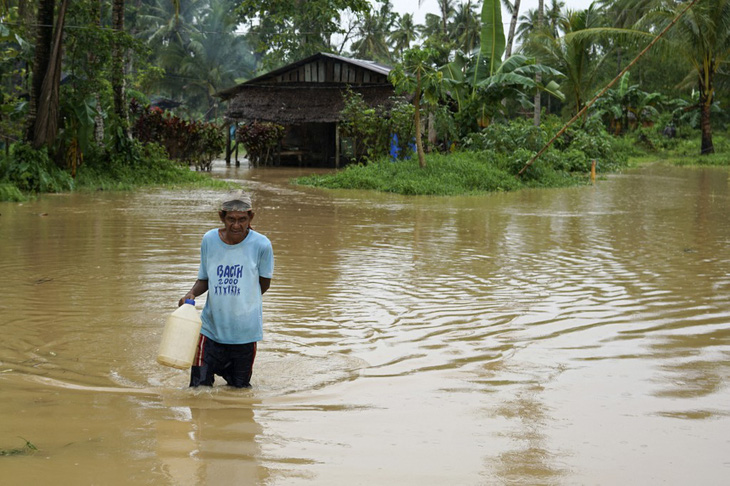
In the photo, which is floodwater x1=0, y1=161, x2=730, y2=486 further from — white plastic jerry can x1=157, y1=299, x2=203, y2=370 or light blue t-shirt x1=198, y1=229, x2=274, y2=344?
light blue t-shirt x1=198, y1=229, x2=274, y2=344

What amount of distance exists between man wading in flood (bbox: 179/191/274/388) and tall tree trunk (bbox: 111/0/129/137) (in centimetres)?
1415

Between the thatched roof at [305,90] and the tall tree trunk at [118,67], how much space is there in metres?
11.2

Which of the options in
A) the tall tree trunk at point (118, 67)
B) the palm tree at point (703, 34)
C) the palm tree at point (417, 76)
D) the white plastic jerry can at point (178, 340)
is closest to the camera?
the white plastic jerry can at point (178, 340)

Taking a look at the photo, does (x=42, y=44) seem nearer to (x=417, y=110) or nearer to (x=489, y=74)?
(x=417, y=110)

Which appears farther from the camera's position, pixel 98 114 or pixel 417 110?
pixel 417 110

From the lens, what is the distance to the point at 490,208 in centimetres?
1476

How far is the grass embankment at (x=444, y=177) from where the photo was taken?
17938 millimetres

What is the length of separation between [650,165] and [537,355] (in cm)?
2933

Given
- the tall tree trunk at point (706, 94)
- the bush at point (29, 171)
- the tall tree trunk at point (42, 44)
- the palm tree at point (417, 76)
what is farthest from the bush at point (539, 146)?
the tall tree trunk at point (42, 44)

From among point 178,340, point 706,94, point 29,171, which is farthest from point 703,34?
point 178,340

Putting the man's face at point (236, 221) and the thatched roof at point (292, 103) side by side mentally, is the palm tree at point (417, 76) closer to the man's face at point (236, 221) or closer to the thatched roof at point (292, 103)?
the thatched roof at point (292, 103)

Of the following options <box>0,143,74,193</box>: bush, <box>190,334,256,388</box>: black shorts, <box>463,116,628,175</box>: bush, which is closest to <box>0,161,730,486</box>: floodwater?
<box>190,334,256,388</box>: black shorts

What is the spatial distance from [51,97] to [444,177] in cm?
833

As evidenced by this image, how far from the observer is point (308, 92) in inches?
1166
